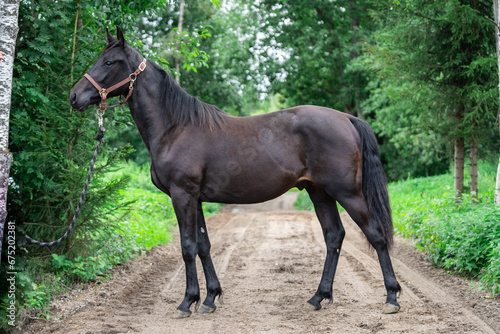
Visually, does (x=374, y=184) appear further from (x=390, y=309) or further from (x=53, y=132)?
(x=53, y=132)

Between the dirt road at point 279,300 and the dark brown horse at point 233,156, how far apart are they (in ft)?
0.97

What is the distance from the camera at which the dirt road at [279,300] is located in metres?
4.34

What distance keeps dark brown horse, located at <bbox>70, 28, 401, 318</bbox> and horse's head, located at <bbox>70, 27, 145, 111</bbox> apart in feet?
0.03

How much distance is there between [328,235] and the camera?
17.4ft

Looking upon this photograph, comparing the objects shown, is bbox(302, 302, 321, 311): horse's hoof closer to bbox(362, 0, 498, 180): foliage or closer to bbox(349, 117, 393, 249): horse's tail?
bbox(349, 117, 393, 249): horse's tail

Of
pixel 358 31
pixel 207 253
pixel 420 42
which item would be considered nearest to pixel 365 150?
pixel 207 253

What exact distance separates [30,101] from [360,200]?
3979mm

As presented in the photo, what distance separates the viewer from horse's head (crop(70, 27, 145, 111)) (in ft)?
15.6

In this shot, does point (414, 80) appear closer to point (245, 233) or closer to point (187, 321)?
point (245, 233)

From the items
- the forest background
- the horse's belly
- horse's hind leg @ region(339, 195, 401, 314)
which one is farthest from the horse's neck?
horse's hind leg @ region(339, 195, 401, 314)

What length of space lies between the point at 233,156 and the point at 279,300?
180cm

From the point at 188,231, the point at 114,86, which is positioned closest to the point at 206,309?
the point at 188,231

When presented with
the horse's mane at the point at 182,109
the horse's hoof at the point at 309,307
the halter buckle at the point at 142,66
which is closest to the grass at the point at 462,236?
the horse's hoof at the point at 309,307

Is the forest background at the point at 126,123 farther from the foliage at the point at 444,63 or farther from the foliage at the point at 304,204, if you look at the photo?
the foliage at the point at 304,204
